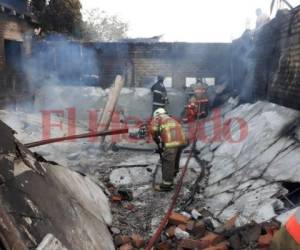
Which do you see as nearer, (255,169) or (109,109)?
(255,169)

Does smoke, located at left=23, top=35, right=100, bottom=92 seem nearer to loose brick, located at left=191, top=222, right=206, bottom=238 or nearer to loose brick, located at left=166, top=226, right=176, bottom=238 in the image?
loose brick, located at left=166, top=226, right=176, bottom=238

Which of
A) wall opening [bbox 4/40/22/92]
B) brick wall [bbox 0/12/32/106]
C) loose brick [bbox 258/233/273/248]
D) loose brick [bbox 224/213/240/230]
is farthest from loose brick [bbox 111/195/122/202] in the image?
wall opening [bbox 4/40/22/92]

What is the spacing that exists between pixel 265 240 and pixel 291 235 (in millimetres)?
1782

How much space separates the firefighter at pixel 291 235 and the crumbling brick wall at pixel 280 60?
480 cm

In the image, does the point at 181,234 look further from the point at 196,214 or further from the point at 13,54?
the point at 13,54

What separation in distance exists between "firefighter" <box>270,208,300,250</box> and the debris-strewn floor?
1871 millimetres

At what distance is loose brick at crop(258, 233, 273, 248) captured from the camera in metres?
3.66

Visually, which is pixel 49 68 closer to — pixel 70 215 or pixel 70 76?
pixel 70 76

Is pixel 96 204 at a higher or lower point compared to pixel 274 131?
lower

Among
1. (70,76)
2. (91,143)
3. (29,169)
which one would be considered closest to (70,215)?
(29,169)

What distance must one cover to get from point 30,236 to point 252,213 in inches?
108

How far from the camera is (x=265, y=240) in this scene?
3693 mm

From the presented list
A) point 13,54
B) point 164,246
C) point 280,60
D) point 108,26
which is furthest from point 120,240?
point 108,26

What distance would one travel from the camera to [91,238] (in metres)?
3.42
